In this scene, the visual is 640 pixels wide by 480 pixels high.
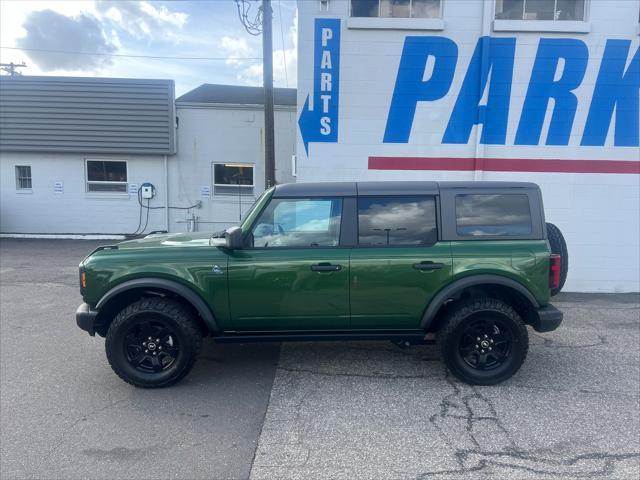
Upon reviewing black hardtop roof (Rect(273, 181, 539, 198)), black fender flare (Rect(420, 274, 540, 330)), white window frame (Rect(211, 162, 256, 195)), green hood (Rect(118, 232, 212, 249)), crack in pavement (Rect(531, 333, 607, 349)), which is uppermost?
white window frame (Rect(211, 162, 256, 195))

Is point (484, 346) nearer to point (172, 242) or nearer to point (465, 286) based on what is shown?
point (465, 286)

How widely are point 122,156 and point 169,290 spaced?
11007mm

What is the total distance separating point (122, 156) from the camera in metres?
13.7

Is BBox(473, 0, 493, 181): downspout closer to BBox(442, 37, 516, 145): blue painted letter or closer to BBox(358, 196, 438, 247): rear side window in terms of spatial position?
BBox(442, 37, 516, 145): blue painted letter

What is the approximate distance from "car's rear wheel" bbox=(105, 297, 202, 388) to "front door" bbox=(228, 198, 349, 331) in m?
0.45

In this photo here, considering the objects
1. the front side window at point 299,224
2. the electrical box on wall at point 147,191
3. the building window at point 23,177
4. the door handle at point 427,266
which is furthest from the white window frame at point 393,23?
the building window at point 23,177

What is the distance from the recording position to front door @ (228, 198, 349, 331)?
4.08 meters

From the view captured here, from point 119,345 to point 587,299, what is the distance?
23.3 feet

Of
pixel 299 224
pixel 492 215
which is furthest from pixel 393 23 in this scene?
pixel 299 224

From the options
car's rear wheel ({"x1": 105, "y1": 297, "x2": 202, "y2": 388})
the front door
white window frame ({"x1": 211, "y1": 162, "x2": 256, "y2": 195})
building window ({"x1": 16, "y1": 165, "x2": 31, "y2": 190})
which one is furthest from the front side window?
building window ({"x1": 16, "y1": 165, "x2": 31, "y2": 190})

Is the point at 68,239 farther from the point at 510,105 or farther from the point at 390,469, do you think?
the point at 390,469

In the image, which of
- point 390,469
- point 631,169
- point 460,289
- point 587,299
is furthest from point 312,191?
point 631,169

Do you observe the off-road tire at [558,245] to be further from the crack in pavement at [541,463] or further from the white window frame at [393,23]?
the white window frame at [393,23]

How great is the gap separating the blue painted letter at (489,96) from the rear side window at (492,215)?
385 centimetres
